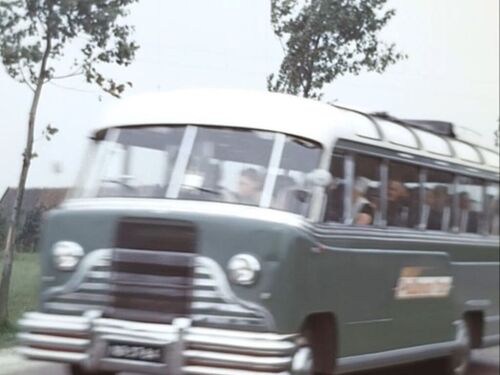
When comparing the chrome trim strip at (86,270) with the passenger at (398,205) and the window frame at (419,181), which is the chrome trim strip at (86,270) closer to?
the window frame at (419,181)

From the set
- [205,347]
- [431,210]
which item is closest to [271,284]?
[205,347]

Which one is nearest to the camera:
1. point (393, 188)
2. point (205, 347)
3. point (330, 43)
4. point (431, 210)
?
point (205, 347)

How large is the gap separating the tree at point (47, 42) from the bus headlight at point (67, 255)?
341 centimetres

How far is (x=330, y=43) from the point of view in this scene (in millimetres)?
13625

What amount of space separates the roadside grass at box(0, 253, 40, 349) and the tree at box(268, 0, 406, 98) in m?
4.81

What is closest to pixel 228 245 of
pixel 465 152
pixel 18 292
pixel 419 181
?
pixel 419 181

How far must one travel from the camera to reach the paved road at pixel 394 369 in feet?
27.4

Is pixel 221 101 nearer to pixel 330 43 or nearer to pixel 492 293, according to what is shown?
pixel 492 293

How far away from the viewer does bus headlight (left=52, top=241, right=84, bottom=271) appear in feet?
22.0

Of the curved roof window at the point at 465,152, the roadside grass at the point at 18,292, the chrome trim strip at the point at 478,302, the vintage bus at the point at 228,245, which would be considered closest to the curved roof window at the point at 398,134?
the vintage bus at the point at 228,245

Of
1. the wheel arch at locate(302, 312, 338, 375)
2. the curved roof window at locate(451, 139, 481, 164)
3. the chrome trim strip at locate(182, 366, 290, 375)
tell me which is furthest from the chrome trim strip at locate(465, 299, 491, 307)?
the chrome trim strip at locate(182, 366, 290, 375)

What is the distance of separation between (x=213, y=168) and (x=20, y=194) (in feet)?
13.2

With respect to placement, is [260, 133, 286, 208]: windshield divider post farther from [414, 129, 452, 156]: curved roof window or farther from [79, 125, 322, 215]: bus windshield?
[414, 129, 452, 156]: curved roof window

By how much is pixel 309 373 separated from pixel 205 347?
38.0 inches
